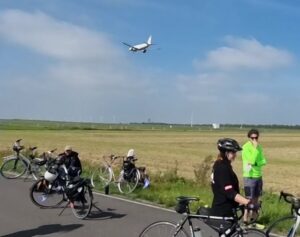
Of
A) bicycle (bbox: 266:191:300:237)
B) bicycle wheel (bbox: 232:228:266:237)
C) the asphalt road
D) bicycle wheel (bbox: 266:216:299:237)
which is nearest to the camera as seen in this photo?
bicycle wheel (bbox: 232:228:266:237)

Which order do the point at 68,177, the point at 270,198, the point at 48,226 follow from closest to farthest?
the point at 48,226, the point at 68,177, the point at 270,198

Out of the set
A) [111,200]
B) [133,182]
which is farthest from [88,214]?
[133,182]

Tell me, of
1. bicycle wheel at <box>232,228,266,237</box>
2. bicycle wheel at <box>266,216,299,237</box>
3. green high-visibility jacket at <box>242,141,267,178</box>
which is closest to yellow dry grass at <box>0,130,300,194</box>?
green high-visibility jacket at <box>242,141,267,178</box>

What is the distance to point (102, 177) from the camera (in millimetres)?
15812

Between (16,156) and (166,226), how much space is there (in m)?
13.0

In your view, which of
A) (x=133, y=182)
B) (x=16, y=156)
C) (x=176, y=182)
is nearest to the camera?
(x=133, y=182)

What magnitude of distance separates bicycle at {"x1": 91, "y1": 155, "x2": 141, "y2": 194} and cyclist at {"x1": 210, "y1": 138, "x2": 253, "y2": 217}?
8.84 m

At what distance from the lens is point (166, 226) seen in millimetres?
5961

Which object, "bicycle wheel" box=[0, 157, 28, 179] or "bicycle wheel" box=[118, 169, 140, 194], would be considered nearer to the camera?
"bicycle wheel" box=[118, 169, 140, 194]

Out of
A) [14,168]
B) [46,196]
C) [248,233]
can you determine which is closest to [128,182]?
[46,196]

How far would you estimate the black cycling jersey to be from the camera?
569 centimetres

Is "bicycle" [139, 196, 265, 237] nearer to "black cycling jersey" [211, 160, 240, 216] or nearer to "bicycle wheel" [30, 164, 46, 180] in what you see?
"black cycling jersey" [211, 160, 240, 216]

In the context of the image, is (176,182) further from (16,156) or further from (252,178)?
(252,178)

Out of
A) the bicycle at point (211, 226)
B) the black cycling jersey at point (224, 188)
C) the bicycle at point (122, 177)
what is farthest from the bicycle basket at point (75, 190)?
the black cycling jersey at point (224, 188)
